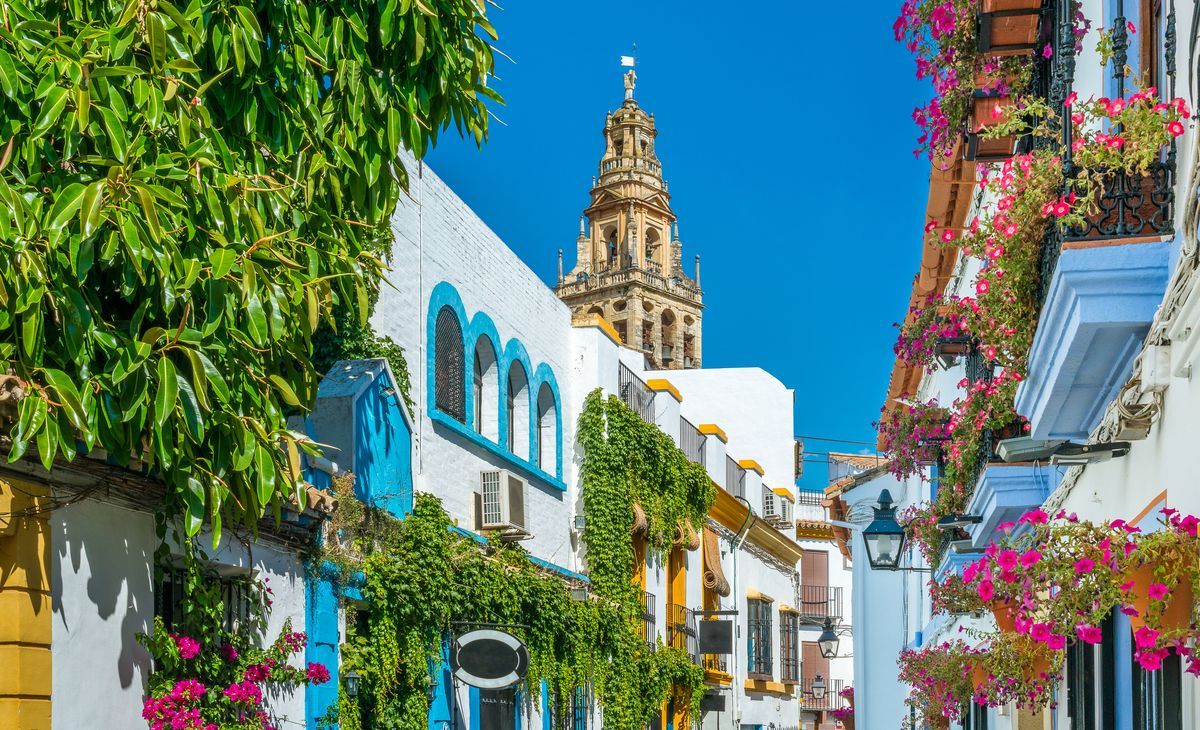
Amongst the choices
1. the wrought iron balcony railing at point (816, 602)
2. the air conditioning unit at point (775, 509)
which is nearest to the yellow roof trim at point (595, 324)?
the air conditioning unit at point (775, 509)

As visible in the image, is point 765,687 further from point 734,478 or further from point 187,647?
point 187,647

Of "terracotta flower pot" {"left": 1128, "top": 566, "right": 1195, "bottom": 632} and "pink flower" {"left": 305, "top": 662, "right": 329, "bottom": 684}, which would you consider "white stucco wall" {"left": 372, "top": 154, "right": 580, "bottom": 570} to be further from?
"terracotta flower pot" {"left": 1128, "top": 566, "right": 1195, "bottom": 632}

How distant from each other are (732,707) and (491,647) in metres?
16.0

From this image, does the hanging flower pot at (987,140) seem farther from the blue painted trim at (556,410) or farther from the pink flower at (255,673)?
the blue painted trim at (556,410)

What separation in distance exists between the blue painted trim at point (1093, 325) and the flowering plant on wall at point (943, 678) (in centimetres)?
289

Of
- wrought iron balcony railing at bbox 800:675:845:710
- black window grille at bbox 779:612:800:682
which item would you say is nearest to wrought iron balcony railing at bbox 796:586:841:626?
wrought iron balcony railing at bbox 800:675:845:710

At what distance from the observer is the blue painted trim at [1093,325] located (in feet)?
20.0

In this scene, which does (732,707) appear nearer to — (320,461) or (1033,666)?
(320,461)

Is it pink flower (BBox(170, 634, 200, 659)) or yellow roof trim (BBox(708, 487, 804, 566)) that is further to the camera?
yellow roof trim (BBox(708, 487, 804, 566))

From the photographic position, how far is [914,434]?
13.9m

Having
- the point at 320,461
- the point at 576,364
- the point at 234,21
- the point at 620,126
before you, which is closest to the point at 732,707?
the point at 576,364

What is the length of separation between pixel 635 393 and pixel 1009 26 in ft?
48.5

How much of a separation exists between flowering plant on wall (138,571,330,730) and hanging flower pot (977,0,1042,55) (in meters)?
5.80

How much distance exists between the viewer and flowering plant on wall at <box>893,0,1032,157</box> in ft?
32.1
